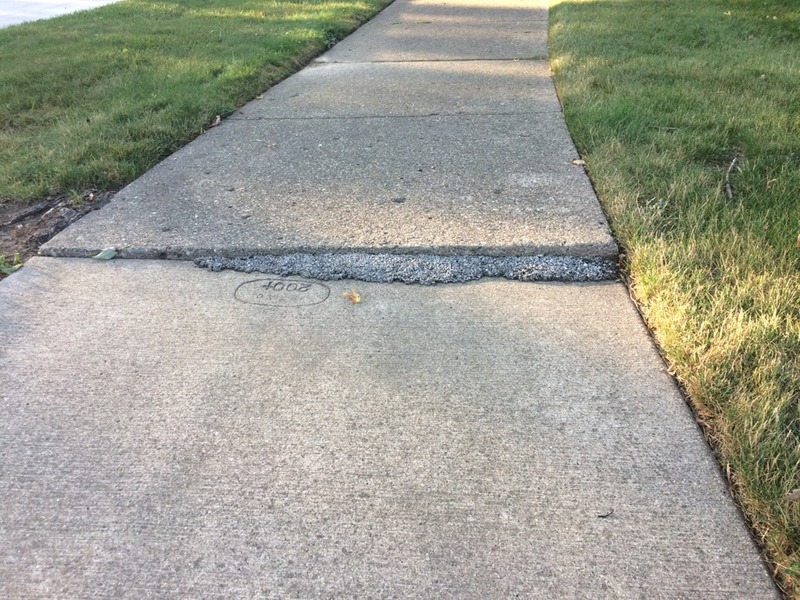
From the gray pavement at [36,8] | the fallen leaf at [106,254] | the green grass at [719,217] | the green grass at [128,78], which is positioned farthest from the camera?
the gray pavement at [36,8]

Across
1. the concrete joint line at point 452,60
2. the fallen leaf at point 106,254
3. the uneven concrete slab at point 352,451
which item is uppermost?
the concrete joint line at point 452,60

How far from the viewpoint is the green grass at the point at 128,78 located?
4.23 meters

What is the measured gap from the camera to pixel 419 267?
3014 mm

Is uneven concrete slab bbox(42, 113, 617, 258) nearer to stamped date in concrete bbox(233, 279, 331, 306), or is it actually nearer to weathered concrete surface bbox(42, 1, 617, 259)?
weathered concrete surface bbox(42, 1, 617, 259)

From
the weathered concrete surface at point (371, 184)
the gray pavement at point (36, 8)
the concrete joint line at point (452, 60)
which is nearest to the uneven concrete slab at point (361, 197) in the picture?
the weathered concrete surface at point (371, 184)

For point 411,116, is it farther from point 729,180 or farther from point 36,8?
point 36,8

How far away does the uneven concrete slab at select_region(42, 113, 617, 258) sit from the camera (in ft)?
10.4

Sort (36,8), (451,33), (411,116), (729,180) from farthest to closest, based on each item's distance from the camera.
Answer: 1. (36,8)
2. (451,33)
3. (411,116)
4. (729,180)

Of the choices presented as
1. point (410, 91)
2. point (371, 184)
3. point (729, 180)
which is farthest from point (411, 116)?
point (729, 180)

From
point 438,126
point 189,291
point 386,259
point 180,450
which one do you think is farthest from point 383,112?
point 180,450

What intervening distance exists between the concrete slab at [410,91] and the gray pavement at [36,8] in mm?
6052

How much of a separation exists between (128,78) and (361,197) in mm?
3411

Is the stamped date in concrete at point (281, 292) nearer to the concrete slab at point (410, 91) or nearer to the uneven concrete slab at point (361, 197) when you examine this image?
the uneven concrete slab at point (361, 197)

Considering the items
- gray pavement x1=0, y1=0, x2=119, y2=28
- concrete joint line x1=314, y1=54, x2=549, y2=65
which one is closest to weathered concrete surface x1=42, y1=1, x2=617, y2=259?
concrete joint line x1=314, y1=54, x2=549, y2=65
